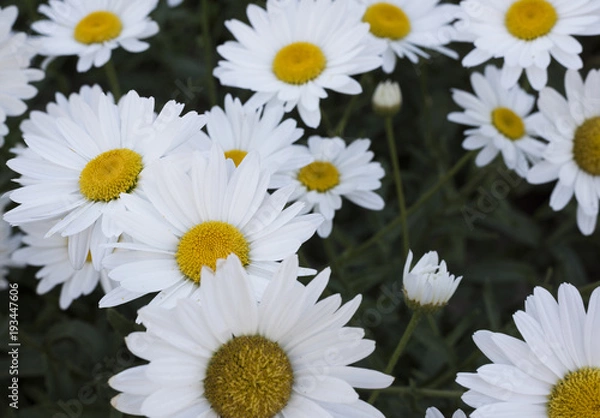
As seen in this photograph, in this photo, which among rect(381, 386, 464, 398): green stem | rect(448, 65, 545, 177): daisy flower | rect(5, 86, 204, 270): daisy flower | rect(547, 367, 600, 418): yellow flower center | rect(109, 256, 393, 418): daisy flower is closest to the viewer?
rect(109, 256, 393, 418): daisy flower

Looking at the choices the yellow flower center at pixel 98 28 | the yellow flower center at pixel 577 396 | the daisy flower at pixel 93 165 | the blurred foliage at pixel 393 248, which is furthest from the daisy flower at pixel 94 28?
the yellow flower center at pixel 577 396

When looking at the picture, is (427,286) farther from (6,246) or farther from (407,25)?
(6,246)

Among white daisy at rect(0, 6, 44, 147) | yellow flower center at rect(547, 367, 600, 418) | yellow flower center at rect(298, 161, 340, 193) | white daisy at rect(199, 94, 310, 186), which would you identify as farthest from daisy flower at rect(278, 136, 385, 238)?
white daisy at rect(0, 6, 44, 147)

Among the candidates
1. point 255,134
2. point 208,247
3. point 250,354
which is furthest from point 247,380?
point 255,134

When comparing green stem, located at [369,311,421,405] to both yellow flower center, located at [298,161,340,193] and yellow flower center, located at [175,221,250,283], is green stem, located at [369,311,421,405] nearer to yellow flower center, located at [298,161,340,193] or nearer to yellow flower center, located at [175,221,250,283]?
yellow flower center, located at [175,221,250,283]

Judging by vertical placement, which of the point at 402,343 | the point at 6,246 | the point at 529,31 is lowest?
the point at 6,246

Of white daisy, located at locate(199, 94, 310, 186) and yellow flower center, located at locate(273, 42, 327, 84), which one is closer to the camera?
white daisy, located at locate(199, 94, 310, 186)

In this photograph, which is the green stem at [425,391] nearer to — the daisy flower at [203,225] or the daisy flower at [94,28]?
the daisy flower at [203,225]
